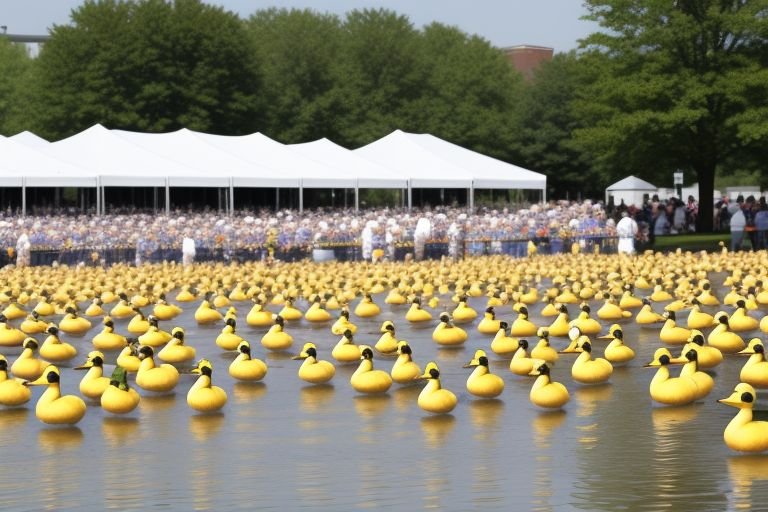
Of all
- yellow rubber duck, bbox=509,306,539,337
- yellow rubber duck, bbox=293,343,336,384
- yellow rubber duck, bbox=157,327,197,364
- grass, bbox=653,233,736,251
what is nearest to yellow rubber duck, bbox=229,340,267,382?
yellow rubber duck, bbox=293,343,336,384

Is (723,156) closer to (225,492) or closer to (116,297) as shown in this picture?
(116,297)

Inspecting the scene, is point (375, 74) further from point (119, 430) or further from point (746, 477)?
point (746, 477)

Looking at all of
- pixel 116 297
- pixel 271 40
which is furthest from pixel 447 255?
pixel 271 40

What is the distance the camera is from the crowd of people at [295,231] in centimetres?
4484

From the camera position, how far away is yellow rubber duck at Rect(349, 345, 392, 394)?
64.1 feet

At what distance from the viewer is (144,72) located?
88938 mm

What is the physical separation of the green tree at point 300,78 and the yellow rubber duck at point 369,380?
Answer: 78372 millimetres

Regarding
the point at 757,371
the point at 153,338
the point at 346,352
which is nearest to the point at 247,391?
the point at 346,352

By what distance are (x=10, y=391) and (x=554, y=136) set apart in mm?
89022

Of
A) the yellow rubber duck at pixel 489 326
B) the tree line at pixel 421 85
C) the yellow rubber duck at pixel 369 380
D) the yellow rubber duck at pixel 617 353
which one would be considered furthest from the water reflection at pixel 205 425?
the tree line at pixel 421 85

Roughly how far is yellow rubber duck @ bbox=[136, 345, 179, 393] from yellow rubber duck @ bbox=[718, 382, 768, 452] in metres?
8.00

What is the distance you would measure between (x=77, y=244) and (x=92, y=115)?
43428mm

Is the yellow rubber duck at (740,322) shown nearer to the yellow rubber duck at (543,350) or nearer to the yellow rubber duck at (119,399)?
the yellow rubber duck at (543,350)

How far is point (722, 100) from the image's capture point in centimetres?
6894
